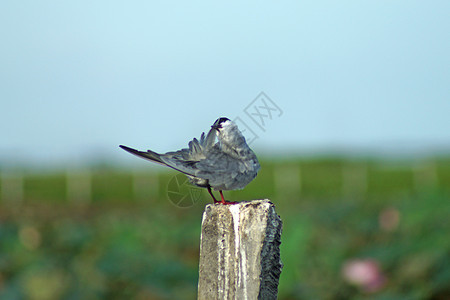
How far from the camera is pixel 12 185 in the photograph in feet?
73.6

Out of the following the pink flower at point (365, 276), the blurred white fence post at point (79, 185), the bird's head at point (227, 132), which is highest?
the bird's head at point (227, 132)

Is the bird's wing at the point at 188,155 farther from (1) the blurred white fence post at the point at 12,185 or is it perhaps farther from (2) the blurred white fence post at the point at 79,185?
(1) the blurred white fence post at the point at 12,185

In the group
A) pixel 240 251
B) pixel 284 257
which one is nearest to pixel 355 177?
pixel 284 257

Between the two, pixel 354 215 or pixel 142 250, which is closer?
pixel 142 250

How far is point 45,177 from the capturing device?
24.6m

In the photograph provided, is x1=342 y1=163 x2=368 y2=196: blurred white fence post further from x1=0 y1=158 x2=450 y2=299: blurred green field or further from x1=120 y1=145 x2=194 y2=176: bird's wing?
x1=120 y1=145 x2=194 y2=176: bird's wing

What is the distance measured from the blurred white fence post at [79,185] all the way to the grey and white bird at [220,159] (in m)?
20.2

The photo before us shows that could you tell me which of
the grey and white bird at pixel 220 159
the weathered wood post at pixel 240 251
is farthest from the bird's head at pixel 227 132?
the weathered wood post at pixel 240 251

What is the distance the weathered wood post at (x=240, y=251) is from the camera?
190cm

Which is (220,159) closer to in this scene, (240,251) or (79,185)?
Result: (240,251)

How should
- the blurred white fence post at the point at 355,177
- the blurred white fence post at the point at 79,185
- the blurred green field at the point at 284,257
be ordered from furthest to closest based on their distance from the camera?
1. the blurred white fence post at the point at 355,177
2. the blurred white fence post at the point at 79,185
3. the blurred green field at the point at 284,257

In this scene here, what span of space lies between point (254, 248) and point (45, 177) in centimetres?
2393

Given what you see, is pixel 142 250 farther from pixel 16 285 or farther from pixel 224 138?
pixel 224 138

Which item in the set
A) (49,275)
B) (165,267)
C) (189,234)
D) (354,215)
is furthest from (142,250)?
(354,215)
